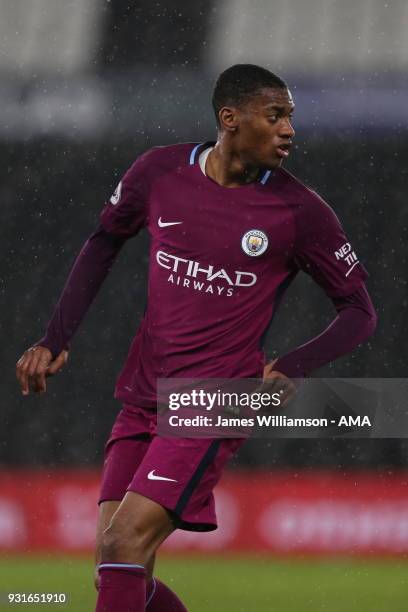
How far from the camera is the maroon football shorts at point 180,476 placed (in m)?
3.67

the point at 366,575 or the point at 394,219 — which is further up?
the point at 394,219

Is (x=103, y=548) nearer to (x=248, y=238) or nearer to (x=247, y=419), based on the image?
(x=247, y=419)

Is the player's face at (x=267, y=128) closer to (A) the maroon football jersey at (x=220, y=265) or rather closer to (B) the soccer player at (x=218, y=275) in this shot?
(B) the soccer player at (x=218, y=275)

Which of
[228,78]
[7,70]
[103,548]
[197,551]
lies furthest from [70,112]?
[103,548]

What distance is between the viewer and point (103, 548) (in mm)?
3623

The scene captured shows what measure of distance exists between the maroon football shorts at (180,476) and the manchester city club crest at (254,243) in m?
0.54

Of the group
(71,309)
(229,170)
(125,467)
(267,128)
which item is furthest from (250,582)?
(267,128)

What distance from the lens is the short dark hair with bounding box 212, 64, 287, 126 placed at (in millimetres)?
3932

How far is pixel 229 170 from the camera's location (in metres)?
3.99

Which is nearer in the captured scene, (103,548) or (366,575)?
(103,548)

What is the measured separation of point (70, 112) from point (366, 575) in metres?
4.03

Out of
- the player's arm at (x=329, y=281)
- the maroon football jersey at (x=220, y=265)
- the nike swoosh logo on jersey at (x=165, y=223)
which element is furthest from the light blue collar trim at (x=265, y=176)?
the nike swoosh logo on jersey at (x=165, y=223)

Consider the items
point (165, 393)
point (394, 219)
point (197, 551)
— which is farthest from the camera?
point (394, 219)

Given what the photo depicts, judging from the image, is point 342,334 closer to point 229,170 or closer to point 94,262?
point 229,170
